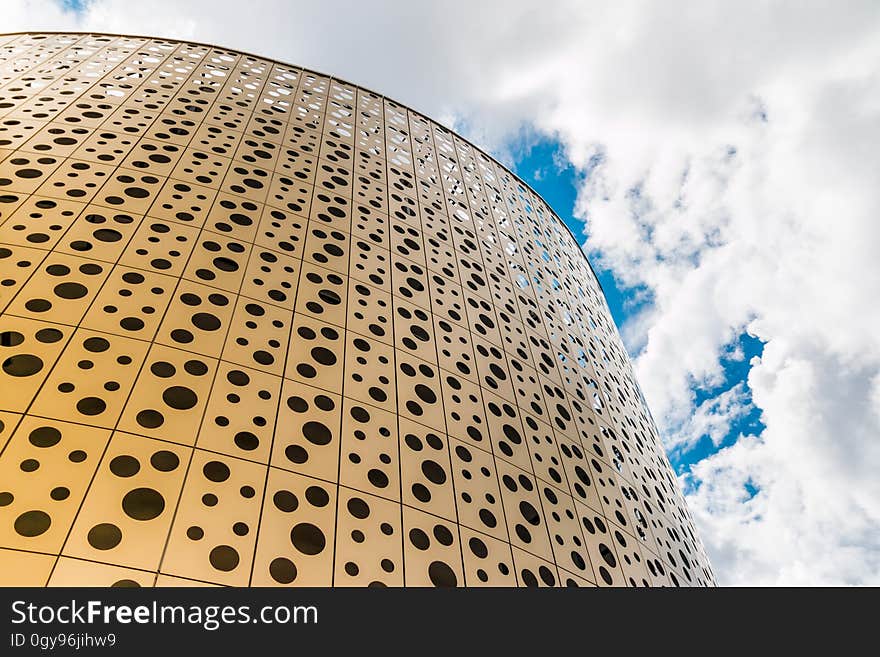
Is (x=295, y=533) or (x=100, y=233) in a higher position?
(x=100, y=233)

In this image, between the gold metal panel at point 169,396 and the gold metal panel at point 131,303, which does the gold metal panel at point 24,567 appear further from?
the gold metal panel at point 131,303

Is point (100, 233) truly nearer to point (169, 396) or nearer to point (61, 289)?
point (61, 289)

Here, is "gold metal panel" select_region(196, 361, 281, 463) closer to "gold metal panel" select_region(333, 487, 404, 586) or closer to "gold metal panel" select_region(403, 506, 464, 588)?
"gold metal panel" select_region(333, 487, 404, 586)

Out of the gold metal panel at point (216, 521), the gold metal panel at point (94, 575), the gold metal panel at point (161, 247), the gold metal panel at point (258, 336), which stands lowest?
the gold metal panel at point (94, 575)

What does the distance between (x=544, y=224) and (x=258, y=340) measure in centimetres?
1279

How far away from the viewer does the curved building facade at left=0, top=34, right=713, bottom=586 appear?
603 cm

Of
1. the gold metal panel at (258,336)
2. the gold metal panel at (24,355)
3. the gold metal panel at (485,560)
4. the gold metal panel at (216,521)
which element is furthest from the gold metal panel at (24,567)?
the gold metal panel at (485,560)

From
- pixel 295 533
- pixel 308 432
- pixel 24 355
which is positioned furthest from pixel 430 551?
pixel 24 355

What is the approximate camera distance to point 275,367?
→ 313 inches

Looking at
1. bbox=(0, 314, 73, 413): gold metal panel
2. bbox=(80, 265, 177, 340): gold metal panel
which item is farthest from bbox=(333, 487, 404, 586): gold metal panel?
bbox=(0, 314, 73, 413): gold metal panel

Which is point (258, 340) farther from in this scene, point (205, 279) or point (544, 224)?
point (544, 224)

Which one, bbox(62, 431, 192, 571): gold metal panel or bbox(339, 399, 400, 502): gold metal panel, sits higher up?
bbox(339, 399, 400, 502): gold metal panel

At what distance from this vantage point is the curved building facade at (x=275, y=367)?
6.03 meters
